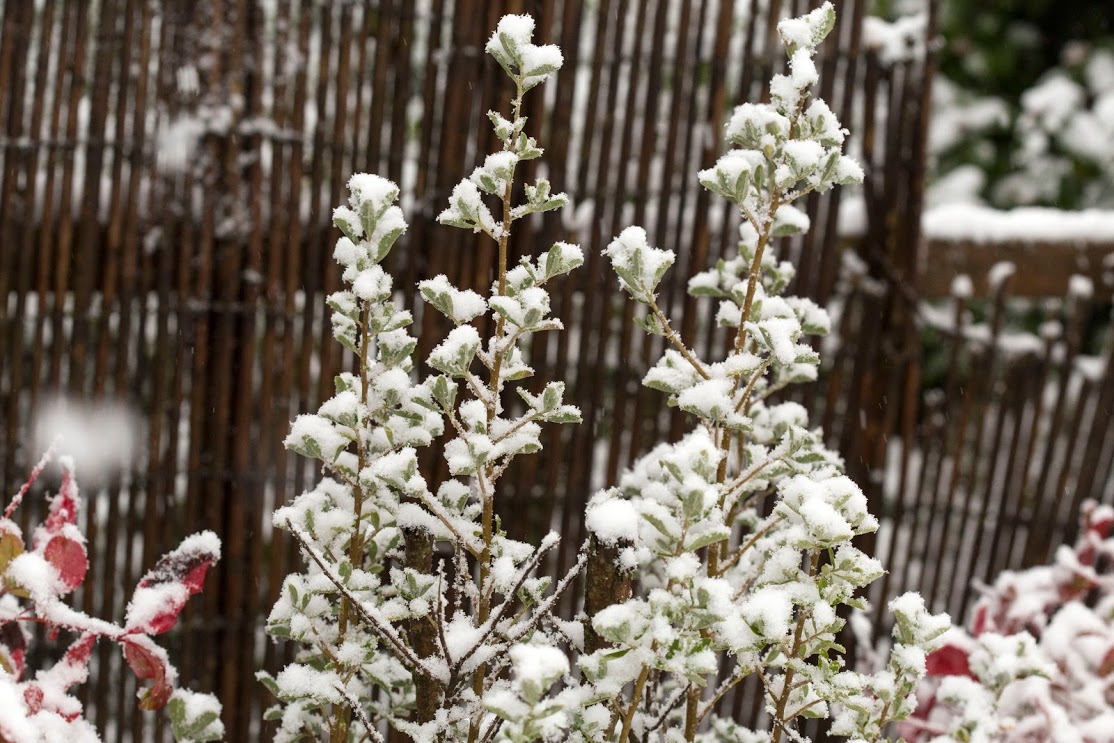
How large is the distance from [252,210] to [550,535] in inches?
41.1

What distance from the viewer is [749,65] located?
180cm

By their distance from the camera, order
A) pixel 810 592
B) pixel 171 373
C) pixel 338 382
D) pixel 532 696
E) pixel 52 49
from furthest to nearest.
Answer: pixel 171 373
pixel 52 49
pixel 338 382
pixel 810 592
pixel 532 696

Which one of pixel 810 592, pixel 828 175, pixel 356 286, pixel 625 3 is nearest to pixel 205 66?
pixel 625 3

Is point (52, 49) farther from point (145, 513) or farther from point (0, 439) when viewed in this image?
point (145, 513)

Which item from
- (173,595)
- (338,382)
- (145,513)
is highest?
(338,382)

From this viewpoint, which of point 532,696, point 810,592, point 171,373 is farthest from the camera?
point 171,373

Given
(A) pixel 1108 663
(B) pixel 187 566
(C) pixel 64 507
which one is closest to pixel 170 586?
(B) pixel 187 566

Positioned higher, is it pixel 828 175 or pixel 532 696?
pixel 828 175

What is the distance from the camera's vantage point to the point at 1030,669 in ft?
3.52

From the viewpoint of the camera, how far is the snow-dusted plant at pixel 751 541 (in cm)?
79

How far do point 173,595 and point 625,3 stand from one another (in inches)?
46.8

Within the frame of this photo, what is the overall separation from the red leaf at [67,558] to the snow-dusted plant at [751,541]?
436mm

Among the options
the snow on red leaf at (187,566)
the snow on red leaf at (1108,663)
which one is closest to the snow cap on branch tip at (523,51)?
the snow on red leaf at (187,566)

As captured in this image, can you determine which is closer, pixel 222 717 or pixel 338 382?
pixel 338 382
